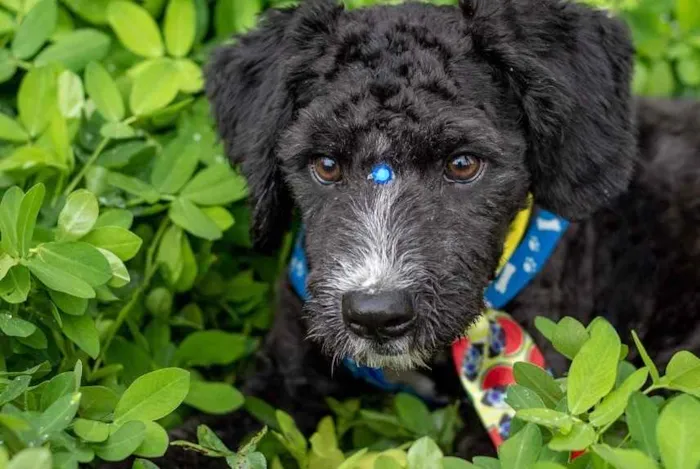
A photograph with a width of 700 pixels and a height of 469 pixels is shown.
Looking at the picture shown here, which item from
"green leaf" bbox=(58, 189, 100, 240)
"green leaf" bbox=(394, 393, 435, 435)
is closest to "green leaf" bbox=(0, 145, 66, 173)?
"green leaf" bbox=(58, 189, 100, 240)

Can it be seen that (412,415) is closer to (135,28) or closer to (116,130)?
(116,130)

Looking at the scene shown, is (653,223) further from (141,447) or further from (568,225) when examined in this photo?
(141,447)

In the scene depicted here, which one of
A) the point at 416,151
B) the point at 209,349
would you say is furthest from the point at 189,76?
the point at 416,151

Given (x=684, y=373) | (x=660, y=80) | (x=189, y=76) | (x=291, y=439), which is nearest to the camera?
(x=684, y=373)

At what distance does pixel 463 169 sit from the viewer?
2.93 metres

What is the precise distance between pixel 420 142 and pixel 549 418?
0.89 meters

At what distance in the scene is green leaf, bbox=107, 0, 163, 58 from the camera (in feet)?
12.6

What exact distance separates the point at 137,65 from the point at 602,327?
7.07 feet

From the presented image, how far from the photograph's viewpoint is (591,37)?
3.19 meters

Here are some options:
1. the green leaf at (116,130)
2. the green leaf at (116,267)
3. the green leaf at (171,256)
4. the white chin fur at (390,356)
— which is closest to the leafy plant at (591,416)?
the white chin fur at (390,356)

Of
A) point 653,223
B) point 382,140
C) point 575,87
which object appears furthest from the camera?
point 653,223

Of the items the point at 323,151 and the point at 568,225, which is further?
the point at 568,225

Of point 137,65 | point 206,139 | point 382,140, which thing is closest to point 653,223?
point 382,140

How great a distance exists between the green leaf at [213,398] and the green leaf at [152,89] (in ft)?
3.07
